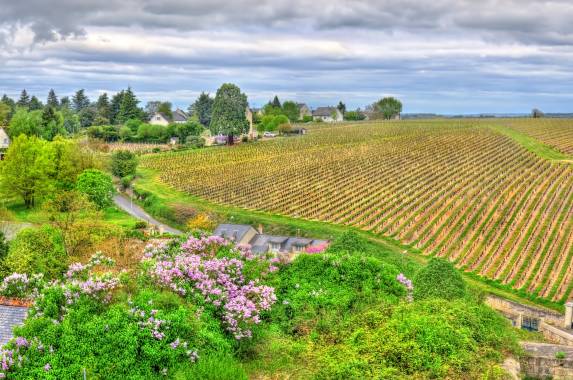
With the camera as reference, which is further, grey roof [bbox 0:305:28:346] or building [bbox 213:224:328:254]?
building [bbox 213:224:328:254]

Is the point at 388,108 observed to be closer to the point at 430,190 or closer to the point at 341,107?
the point at 341,107

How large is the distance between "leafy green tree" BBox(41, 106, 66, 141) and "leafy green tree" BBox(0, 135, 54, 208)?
32.4 m

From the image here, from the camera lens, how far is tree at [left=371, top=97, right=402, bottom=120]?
173375 millimetres

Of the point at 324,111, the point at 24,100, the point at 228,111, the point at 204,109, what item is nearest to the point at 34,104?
the point at 24,100

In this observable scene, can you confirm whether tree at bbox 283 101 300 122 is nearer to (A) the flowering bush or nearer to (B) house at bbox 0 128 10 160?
(B) house at bbox 0 128 10 160

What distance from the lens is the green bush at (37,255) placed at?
966 inches

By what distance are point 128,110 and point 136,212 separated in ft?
254

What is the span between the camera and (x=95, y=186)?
169 feet

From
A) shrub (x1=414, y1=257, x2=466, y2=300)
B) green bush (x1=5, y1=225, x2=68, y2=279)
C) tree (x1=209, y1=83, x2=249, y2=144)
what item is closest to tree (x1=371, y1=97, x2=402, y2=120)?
tree (x1=209, y1=83, x2=249, y2=144)

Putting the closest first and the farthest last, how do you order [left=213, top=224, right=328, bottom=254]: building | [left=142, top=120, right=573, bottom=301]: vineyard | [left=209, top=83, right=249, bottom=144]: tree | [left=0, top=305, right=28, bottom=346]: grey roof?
[left=0, top=305, right=28, bottom=346]: grey roof → [left=213, top=224, right=328, bottom=254]: building → [left=142, top=120, right=573, bottom=301]: vineyard → [left=209, top=83, right=249, bottom=144]: tree

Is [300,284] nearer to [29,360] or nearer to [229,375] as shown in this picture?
[229,375]

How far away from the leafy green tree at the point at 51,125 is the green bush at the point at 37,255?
61076mm

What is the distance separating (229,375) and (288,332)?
3151mm

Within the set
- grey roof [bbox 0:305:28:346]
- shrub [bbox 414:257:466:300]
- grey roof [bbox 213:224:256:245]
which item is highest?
grey roof [bbox 0:305:28:346]
